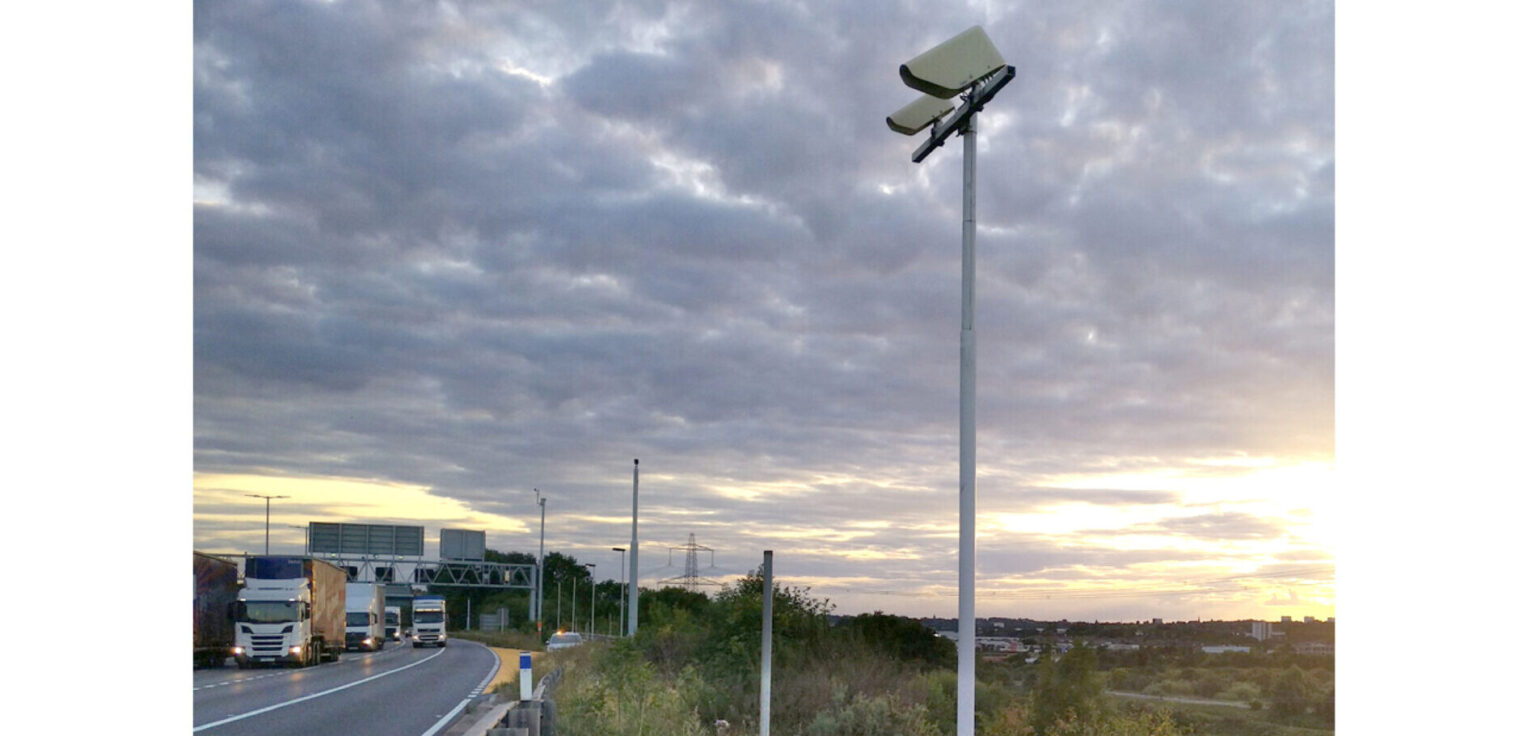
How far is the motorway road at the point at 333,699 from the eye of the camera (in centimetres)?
1870

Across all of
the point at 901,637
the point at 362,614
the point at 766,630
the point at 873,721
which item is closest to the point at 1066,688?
the point at 873,721

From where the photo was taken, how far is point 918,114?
27.7 ft

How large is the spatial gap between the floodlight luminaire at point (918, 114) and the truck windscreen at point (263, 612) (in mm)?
32942


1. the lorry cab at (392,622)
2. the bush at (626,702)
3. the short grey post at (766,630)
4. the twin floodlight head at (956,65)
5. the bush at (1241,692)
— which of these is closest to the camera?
the twin floodlight head at (956,65)

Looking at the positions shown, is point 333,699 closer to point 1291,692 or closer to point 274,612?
point 274,612

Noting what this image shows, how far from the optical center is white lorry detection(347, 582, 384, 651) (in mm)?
53719

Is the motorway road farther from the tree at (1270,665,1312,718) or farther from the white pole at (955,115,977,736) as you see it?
the tree at (1270,665,1312,718)

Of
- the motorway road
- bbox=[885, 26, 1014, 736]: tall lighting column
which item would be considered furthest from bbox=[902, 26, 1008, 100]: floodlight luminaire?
the motorway road

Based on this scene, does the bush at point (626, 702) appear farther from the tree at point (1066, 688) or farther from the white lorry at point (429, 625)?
the white lorry at point (429, 625)

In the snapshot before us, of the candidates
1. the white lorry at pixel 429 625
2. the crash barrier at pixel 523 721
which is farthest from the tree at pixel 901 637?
the white lorry at pixel 429 625

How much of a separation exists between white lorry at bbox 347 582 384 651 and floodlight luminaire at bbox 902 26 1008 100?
168 ft
